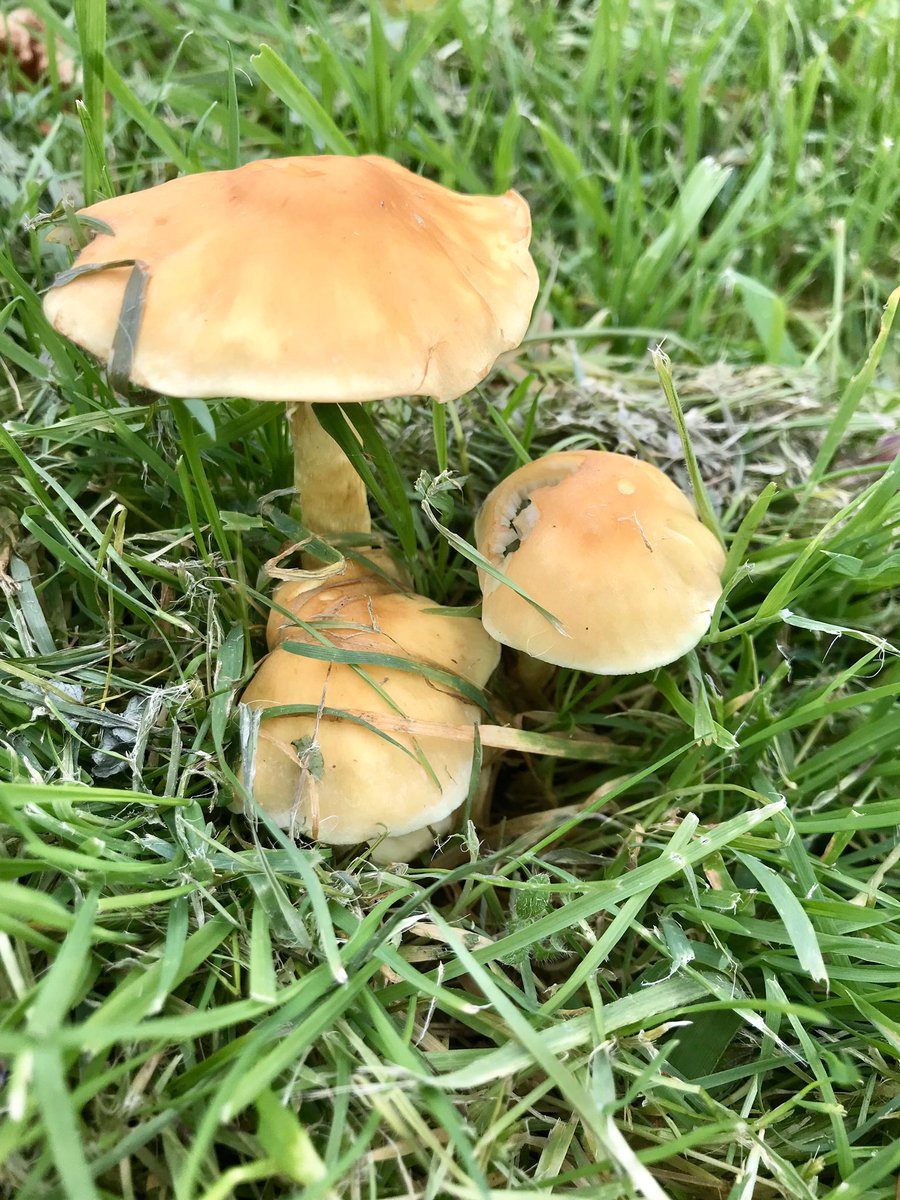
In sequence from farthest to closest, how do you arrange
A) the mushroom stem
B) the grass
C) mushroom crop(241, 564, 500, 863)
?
the mushroom stem < mushroom crop(241, 564, 500, 863) < the grass

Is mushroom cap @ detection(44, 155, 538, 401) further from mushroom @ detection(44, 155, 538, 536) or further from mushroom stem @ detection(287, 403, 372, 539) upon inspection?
mushroom stem @ detection(287, 403, 372, 539)

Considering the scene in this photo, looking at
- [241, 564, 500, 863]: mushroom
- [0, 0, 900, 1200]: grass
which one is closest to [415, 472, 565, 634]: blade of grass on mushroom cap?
[0, 0, 900, 1200]: grass

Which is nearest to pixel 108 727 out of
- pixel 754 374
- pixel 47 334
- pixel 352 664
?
pixel 352 664

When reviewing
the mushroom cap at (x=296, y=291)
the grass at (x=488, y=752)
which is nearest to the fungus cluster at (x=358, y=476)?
the mushroom cap at (x=296, y=291)

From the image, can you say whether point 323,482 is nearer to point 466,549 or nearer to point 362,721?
point 466,549

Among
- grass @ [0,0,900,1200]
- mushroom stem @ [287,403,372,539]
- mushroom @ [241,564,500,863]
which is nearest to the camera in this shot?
grass @ [0,0,900,1200]

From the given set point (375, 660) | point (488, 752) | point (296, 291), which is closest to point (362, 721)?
point (375, 660)

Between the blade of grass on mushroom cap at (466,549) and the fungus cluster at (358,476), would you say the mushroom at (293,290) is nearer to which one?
the fungus cluster at (358,476)
